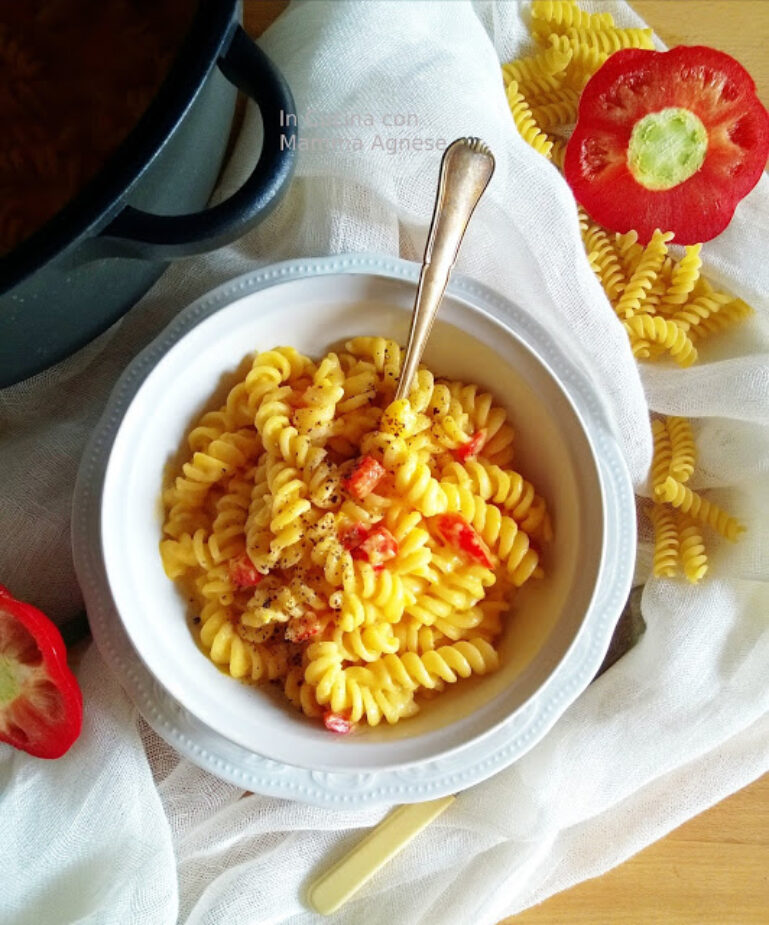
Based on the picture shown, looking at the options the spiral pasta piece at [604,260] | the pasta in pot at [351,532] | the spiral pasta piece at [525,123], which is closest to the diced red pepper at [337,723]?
the pasta in pot at [351,532]

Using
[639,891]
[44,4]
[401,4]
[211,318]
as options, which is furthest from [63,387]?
[639,891]

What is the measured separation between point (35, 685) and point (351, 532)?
39 cm

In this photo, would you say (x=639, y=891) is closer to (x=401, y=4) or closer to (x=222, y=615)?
(x=222, y=615)

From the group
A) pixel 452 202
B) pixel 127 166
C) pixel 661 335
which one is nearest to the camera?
pixel 127 166

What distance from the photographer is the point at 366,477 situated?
108 cm

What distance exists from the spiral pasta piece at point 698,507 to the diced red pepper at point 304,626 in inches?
17.2

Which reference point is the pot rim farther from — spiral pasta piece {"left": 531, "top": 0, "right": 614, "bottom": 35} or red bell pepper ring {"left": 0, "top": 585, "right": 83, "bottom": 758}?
spiral pasta piece {"left": 531, "top": 0, "right": 614, "bottom": 35}

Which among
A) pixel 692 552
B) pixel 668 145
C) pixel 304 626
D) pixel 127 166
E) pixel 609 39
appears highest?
pixel 127 166

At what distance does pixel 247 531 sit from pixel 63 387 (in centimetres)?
34

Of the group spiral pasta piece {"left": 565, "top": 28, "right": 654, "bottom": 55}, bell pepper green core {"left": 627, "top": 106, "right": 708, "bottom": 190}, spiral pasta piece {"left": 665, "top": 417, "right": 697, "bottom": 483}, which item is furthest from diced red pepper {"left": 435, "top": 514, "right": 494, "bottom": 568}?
spiral pasta piece {"left": 565, "top": 28, "right": 654, "bottom": 55}

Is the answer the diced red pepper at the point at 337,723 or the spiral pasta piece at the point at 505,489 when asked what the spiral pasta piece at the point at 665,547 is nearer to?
the spiral pasta piece at the point at 505,489

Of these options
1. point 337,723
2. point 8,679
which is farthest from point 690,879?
point 8,679

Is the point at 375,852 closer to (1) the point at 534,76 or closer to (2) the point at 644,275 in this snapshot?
(2) the point at 644,275

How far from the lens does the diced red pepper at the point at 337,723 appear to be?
1089 millimetres
